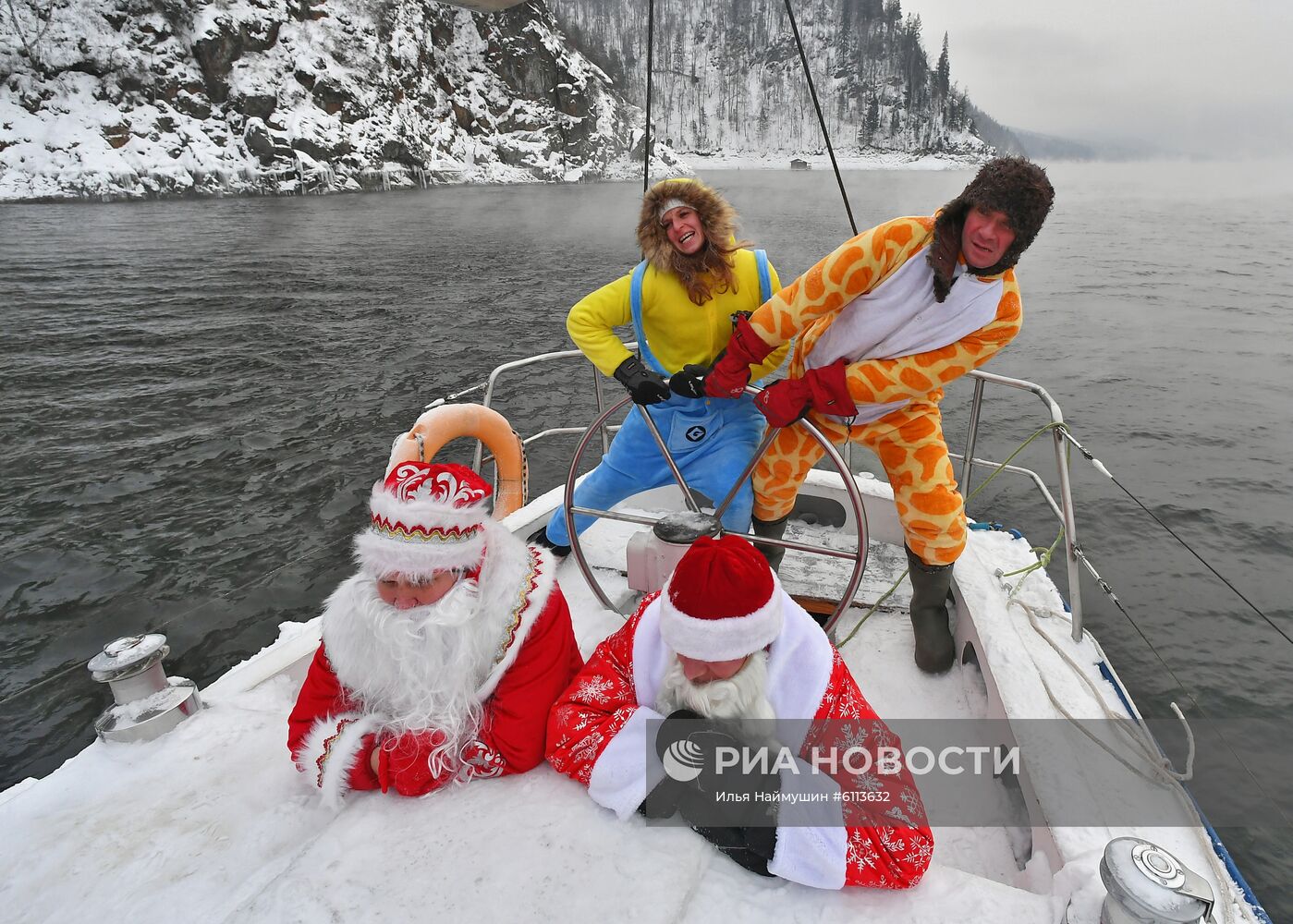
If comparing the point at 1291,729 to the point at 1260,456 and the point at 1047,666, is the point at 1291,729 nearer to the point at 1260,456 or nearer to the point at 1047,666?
the point at 1047,666

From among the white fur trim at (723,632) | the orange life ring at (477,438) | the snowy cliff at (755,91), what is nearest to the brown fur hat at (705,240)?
the orange life ring at (477,438)

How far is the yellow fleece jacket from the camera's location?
2.47 metres

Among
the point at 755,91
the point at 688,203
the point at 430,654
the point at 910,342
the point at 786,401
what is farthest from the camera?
the point at 755,91

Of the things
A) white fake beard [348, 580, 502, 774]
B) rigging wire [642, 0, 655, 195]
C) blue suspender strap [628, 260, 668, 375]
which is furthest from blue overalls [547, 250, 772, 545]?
white fake beard [348, 580, 502, 774]

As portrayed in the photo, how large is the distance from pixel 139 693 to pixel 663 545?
5.17 ft

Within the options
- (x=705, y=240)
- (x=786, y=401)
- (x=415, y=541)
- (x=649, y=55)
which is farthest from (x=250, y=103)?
(x=415, y=541)

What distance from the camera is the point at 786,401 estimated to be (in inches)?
87.0

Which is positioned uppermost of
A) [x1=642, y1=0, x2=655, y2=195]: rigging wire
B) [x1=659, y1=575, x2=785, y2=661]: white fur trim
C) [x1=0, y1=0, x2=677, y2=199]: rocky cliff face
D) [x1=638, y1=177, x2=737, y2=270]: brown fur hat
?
[x1=0, y1=0, x2=677, y2=199]: rocky cliff face

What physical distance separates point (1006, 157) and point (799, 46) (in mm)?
1854

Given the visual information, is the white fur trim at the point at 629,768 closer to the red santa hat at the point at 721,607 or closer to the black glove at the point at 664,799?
the black glove at the point at 664,799

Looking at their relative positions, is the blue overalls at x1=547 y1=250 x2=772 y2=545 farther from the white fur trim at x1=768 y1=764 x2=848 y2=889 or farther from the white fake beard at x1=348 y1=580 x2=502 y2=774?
the white fur trim at x1=768 y1=764 x2=848 y2=889

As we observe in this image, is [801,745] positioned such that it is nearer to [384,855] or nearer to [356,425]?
[384,855]

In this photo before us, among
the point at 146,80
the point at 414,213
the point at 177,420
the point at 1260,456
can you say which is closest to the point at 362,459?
the point at 177,420

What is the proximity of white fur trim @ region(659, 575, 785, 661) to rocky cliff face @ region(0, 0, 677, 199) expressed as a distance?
45.8m
